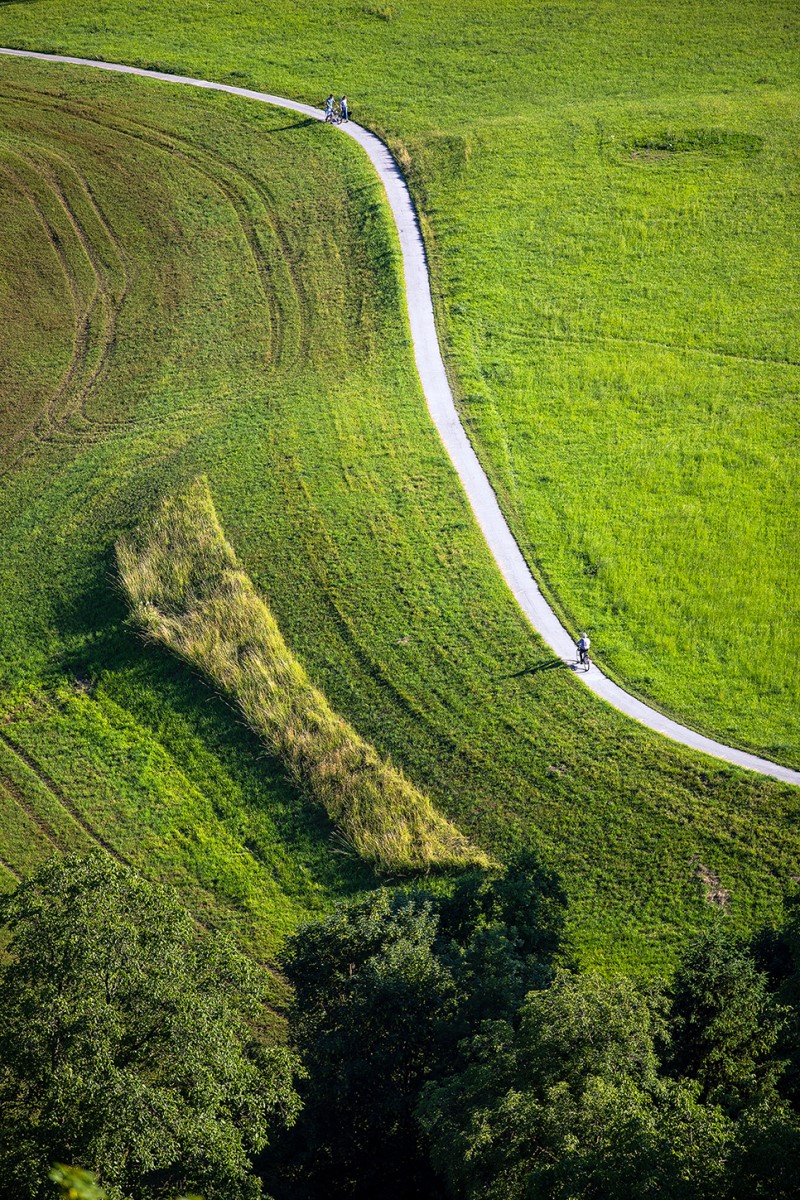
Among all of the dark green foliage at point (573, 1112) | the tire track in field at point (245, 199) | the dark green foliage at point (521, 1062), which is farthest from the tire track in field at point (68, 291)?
the dark green foliage at point (573, 1112)

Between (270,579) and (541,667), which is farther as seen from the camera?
(270,579)

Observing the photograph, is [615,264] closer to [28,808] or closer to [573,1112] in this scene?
[28,808]

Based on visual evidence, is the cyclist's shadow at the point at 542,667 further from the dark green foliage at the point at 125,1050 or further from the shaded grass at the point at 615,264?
the dark green foliage at the point at 125,1050

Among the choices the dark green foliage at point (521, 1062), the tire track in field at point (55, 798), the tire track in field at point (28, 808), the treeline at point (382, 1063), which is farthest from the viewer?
the tire track in field at point (28, 808)

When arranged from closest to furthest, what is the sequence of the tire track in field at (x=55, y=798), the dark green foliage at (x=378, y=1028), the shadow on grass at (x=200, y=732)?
the dark green foliage at (x=378, y=1028), the tire track in field at (x=55, y=798), the shadow on grass at (x=200, y=732)

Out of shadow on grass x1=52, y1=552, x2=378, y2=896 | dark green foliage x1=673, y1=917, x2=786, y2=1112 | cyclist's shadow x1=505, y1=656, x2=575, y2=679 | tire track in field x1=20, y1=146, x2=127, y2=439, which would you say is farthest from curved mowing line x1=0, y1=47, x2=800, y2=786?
tire track in field x1=20, y1=146, x2=127, y2=439

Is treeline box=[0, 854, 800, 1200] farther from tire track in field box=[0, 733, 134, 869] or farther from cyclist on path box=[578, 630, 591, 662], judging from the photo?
cyclist on path box=[578, 630, 591, 662]

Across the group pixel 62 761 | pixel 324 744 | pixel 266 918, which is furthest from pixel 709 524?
pixel 62 761

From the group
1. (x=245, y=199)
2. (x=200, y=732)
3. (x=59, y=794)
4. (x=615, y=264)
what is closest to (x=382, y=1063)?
(x=200, y=732)
